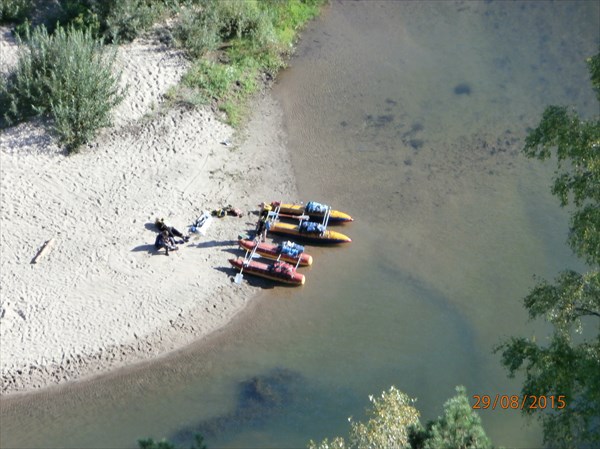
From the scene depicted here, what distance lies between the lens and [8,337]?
2680cm

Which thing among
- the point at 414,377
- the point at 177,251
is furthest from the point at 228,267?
the point at 414,377

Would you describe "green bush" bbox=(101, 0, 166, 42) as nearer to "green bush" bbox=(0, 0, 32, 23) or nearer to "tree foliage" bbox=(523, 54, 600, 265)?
"green bush" bbox=(0, 0, 32, 23)

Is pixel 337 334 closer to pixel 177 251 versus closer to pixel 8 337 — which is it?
pixel 177 251

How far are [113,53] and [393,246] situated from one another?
1213 cm

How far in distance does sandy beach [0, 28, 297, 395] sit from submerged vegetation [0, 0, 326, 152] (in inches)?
23.8

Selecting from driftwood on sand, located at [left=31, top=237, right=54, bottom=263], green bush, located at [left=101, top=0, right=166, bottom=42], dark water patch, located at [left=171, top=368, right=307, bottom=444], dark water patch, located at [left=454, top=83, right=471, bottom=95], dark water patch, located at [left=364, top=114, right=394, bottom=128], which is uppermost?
dark water patch, located at [left=454, top=83, right=471, bottom=95]

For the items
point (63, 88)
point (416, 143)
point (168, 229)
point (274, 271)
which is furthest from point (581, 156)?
point (63, 88)

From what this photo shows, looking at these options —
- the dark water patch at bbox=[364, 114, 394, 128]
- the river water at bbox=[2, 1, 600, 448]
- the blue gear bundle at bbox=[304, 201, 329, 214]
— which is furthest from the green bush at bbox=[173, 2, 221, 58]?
the blue gear bundle at bbox=[304, 201, 329, 214]

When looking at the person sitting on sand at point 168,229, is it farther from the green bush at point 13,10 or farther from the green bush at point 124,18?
the green bush at point 13,10

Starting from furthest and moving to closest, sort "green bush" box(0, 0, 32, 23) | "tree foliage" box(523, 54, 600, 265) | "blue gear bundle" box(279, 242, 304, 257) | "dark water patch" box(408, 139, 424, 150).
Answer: "green bush" box(0, 0, 32, 23) < "dark water patch" box(408, 139, 424, 150) < "blue gear bundle" box(279, 242, 304, 257) < "tree foliage" box(523, 54, 600, 265)

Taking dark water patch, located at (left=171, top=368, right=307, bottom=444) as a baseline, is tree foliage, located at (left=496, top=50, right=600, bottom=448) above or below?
above

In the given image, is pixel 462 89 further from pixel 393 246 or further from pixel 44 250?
pixel 44 250

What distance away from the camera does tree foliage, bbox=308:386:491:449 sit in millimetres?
17516

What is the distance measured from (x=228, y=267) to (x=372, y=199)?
5594 millimetres
